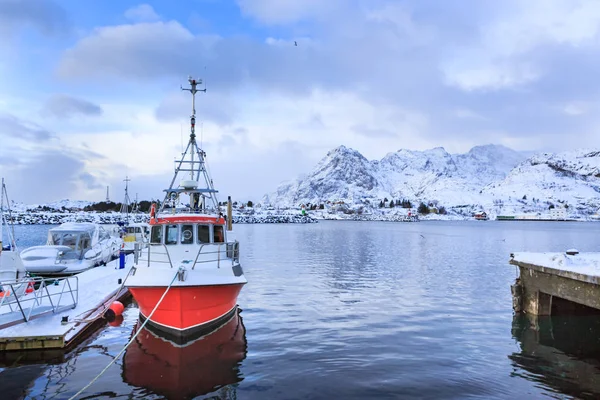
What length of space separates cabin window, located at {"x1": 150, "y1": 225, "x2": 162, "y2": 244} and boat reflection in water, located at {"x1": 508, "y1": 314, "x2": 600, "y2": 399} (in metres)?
12.9

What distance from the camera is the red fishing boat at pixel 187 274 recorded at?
14016 millimetres

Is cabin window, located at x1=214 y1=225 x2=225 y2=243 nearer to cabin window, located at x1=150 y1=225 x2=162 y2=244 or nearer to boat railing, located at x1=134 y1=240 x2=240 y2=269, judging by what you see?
boat railing, located at x1=134 y1=240 x2=240 y2=269

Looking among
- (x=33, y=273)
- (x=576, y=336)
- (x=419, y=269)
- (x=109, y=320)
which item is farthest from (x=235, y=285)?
(x=419, y=269)

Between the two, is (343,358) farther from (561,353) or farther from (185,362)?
(561,353)

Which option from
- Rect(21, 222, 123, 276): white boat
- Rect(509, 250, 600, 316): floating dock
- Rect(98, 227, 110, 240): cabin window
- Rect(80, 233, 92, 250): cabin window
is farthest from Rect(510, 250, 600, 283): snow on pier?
Rect(98, 227, 110, 240): cabin window

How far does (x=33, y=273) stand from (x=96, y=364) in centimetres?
1698

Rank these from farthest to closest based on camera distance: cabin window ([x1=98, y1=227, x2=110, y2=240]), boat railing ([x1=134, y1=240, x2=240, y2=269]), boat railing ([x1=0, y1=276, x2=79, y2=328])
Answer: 1. cabin window ([x1=98, y1=227, x2=110, y2=240])
2. boat railing ([x1=134, y1=240, x2=240, y2=269])
3. boat railing ([x1=0, y1=276, x2=79, y2=328])

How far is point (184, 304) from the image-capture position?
45.8ft

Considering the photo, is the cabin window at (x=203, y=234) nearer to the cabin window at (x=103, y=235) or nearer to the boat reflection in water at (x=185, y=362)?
the boat reflection in water at (x=185, y=362)

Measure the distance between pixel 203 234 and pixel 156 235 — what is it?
1.84 metres

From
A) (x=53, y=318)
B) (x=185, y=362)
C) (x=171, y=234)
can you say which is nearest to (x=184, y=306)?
(x=185, y=362)

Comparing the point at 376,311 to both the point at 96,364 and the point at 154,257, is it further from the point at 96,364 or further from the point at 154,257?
the point at 96,364

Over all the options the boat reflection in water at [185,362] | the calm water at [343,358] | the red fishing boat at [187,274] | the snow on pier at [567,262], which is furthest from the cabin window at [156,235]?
the snow on pier at [567,262]

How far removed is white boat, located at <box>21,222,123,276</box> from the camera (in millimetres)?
26734
